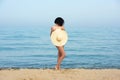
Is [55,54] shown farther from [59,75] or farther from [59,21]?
[59,75]

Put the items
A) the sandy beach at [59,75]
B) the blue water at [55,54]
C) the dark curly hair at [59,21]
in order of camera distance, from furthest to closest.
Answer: the blue water at [55,54] < the dark curly hair at [59,21] < the sandy beach at [59,75]

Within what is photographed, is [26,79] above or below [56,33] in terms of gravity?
below

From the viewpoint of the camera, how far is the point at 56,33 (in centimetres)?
1040

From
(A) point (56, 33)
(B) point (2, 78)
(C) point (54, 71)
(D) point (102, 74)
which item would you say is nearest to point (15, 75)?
(B) point (2, 78)

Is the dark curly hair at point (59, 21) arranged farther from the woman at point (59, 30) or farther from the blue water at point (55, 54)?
the blue water at point (55, 54)

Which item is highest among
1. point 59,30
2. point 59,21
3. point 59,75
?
point 59,21

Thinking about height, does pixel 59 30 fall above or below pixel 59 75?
above

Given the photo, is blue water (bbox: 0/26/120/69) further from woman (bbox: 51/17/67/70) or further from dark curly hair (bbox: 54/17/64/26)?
dark curly hair (bbox: 54/17/64/26)

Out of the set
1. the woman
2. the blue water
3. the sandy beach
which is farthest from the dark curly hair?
the blue water

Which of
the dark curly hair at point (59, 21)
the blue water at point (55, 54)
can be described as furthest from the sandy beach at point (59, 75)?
the blue water at point (55, 54)

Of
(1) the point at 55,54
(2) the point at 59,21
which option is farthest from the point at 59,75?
(1) the point at 55,54

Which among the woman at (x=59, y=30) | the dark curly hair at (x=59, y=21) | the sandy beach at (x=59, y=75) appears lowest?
the sandy beach at (x=59, y=75)

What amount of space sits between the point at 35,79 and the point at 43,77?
27cm

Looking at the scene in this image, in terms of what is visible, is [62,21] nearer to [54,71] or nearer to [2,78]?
[54,71]
